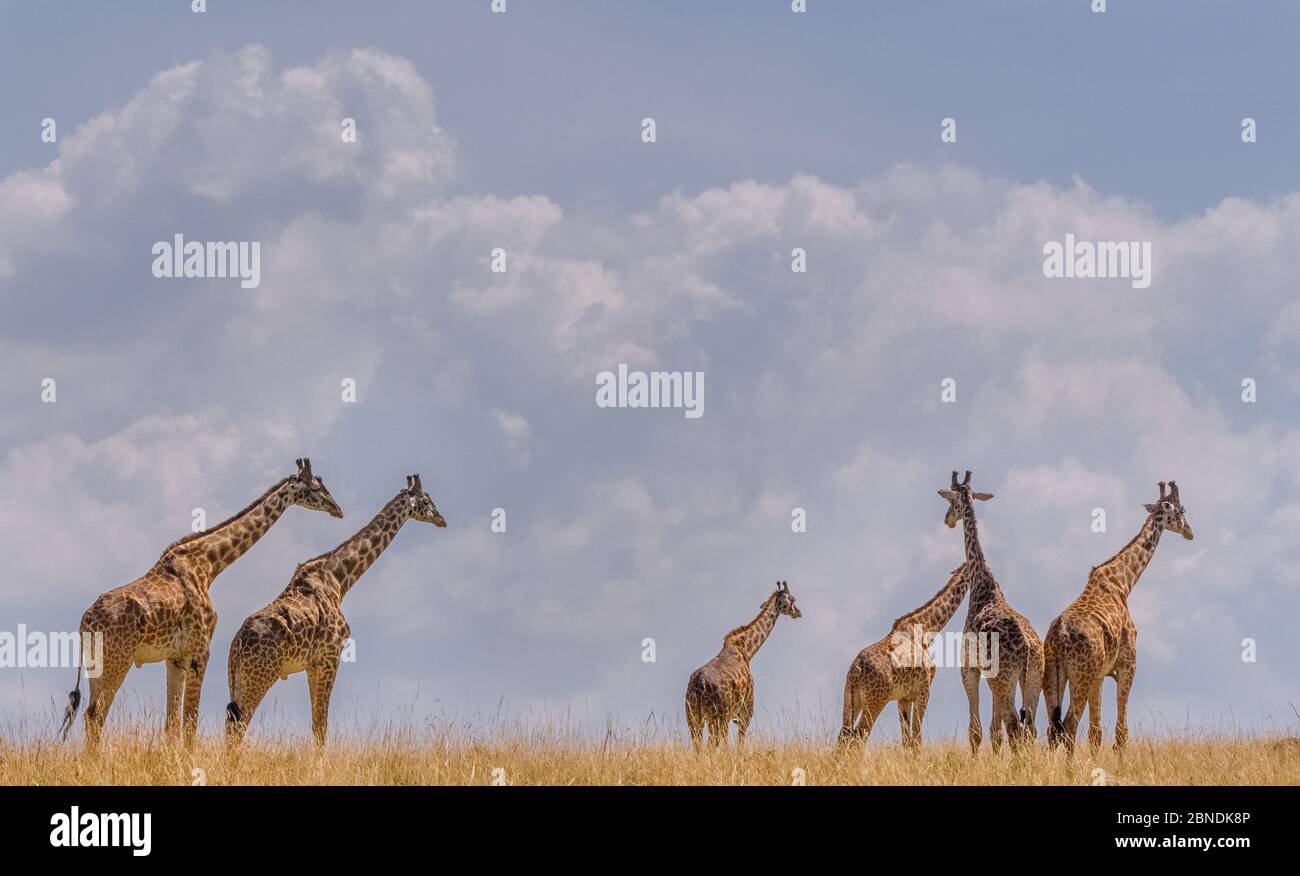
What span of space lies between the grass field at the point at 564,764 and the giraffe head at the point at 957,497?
4667 mm

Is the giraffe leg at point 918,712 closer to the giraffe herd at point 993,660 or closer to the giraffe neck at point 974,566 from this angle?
the giraffe herd at point 993,660

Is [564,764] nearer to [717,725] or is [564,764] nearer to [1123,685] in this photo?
[717,725]

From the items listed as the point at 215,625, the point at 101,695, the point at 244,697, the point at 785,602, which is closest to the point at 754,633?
the point at 785,602

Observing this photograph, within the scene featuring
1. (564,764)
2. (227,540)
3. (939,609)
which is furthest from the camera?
(939,609)

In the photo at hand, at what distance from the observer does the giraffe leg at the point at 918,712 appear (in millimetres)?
21109

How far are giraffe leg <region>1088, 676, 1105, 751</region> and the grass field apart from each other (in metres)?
0.75

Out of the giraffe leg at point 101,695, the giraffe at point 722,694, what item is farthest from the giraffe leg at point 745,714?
the giraffe leg at point 101,695

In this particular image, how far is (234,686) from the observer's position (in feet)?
63.1

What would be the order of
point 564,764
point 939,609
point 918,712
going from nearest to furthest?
1. point 564,764
2. point 918,712
3. point 939,609

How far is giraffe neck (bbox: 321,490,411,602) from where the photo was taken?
837 inches

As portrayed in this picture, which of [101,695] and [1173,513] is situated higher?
[1173,513]

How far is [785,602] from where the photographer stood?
79.4 ft

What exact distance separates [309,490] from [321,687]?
329cm

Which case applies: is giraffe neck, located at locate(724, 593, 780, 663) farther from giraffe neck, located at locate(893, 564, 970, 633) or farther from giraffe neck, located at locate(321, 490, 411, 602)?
giraffe neck, located at locate(321, 490, 411, 602)
